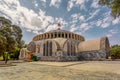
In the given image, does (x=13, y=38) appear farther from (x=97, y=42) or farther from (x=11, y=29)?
(x=97, y=42)

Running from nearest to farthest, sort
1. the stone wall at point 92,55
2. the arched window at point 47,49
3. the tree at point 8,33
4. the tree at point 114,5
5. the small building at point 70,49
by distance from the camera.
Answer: the tree at point 114,5
the tree at point 8,33
the stone wall at point 92,55
the small building at point 70,49
the arched window at point 47,49

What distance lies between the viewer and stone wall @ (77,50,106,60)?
95.6 feet

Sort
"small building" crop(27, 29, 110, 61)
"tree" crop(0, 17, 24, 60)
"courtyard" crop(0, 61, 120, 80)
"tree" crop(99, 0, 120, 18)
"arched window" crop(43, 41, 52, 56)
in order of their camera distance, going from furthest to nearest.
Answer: "arched window" crop(43, 41, 52, 56), "small building" crop(27, 29, 110, 61), "tree" crop(0, 17, 24, 60), "tree" crop(99, 0, 120, 18), "courtyard" crop(0, 61, 120, 80)

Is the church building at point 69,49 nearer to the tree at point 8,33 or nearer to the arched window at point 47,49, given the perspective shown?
the arched window at point 47,49

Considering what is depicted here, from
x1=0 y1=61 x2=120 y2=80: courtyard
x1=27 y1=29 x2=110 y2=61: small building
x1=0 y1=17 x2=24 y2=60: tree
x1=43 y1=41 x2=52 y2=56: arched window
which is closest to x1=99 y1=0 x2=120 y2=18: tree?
x1=0 y1=61 x2=120 y2=80: courtyard

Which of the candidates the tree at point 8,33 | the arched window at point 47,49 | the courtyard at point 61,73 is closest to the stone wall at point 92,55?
the arched window at point 47,49

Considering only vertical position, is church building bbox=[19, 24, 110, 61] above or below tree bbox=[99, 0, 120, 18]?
below

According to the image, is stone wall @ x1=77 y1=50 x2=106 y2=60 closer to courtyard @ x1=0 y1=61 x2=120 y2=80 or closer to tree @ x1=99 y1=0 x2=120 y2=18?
courtyard @ x1=0 y1=61 x2=120 y2=80

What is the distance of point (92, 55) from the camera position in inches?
1234

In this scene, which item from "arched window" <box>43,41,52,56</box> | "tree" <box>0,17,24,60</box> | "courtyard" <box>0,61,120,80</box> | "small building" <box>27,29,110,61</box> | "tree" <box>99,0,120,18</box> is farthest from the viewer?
"arched window" <box>43,41,52,56</box>

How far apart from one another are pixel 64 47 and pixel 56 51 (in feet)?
7.85

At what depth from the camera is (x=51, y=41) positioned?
3406 centimetres

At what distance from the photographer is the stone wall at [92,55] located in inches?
1147

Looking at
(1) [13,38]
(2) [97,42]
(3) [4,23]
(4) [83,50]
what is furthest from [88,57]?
(3) [4,23]
